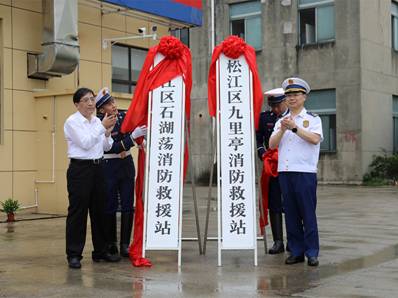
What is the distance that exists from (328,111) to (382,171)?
2.98 m

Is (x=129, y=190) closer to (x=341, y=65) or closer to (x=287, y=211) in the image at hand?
(x=287, y=211)

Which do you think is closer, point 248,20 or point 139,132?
point 139,132

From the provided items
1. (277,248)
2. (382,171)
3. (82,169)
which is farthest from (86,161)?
(382,171)

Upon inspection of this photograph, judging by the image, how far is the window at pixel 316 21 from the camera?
2469 centimetres

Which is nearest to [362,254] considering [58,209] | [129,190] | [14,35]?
[129,190]

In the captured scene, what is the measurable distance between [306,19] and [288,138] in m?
Answer: 19.3

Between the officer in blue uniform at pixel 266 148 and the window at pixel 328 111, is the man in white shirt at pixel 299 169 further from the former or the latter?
the window at pixel 328 111

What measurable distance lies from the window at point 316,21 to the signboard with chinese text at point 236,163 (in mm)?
18344

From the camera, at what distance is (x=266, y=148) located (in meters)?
8.01

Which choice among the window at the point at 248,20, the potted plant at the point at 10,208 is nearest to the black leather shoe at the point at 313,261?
the potted plant at the point at 10,208

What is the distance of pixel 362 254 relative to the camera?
7.69m

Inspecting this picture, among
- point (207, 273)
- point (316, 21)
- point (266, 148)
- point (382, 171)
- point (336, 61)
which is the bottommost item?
point (207, 273)

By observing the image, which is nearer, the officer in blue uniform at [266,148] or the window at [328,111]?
the officer in blue uniform at [266,148]

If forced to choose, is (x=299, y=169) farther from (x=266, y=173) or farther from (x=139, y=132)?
(x=139, y=132)
